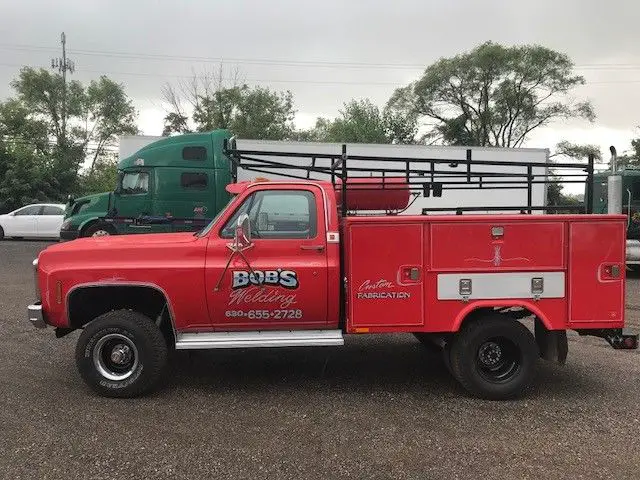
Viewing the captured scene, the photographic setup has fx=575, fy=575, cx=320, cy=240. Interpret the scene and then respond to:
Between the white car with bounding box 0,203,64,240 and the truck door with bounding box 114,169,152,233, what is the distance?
6989 mm

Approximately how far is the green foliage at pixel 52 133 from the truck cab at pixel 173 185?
2125 cm

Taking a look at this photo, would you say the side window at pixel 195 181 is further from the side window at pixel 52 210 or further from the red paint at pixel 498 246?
the red paint at pixel 498 246

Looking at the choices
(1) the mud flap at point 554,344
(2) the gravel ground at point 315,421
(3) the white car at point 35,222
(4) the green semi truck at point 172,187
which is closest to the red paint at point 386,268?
(1) the mud flap at point 554,344

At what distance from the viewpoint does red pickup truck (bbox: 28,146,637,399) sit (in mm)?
4914

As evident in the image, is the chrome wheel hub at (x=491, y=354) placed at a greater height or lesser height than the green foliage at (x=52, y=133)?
lesser

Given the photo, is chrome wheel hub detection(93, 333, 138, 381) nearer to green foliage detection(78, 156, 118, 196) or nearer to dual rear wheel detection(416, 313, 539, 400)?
dual rear wheel detection(416, 313, 539, 400)

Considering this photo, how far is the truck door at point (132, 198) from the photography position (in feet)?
48.6

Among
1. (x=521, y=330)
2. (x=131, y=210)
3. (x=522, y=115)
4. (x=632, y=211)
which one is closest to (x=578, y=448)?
(x=521, y=330)

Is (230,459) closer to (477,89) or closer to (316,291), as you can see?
(316,291)

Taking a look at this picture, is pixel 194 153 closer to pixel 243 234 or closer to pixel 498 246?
pixel 243 234

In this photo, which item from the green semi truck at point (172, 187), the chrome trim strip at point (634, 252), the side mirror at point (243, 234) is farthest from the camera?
the green semi truck at point (172, 187)

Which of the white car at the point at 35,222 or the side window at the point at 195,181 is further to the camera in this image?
the white car at the point at 35,222

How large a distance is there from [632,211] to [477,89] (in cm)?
3262

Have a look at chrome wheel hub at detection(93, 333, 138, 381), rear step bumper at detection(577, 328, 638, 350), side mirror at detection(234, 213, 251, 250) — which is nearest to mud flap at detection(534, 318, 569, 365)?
rear step bumper at detection(577, 328, 638, 350)
